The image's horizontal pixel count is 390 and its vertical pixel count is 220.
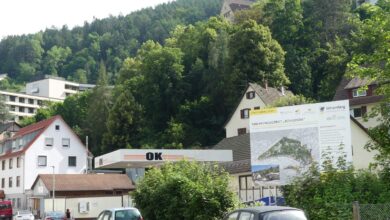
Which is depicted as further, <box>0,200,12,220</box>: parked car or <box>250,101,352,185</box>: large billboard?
<box>0,200,12,220</box>: parked car

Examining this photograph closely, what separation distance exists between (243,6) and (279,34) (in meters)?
63.6

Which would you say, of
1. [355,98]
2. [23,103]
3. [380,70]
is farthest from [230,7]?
[380,70]

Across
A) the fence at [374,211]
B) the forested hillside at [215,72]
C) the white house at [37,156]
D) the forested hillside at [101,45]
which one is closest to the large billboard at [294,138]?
the fence at [374,211]

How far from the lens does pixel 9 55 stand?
649 ft

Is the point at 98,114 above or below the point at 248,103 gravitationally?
above

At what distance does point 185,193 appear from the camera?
22.1 metres

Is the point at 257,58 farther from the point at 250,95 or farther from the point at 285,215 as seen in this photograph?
the point at 285,215

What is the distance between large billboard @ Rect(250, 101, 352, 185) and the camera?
25.0 m

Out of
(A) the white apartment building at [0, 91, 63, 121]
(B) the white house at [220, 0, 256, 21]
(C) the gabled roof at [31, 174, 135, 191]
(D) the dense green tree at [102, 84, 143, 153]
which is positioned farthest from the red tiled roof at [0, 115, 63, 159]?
(A) the white apartment building at [0, 91, 63, 121]

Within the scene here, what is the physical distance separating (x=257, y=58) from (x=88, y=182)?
94.9ft

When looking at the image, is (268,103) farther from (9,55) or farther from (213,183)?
(9,55)

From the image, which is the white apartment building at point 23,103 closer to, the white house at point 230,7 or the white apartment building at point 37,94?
the white apartment building at point 37,94

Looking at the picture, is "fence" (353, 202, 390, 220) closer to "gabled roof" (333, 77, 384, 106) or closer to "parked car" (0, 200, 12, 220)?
"gabled roof" (333, 77, 384, 106)

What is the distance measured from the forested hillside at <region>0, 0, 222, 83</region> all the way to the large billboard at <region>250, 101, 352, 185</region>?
446 feet
